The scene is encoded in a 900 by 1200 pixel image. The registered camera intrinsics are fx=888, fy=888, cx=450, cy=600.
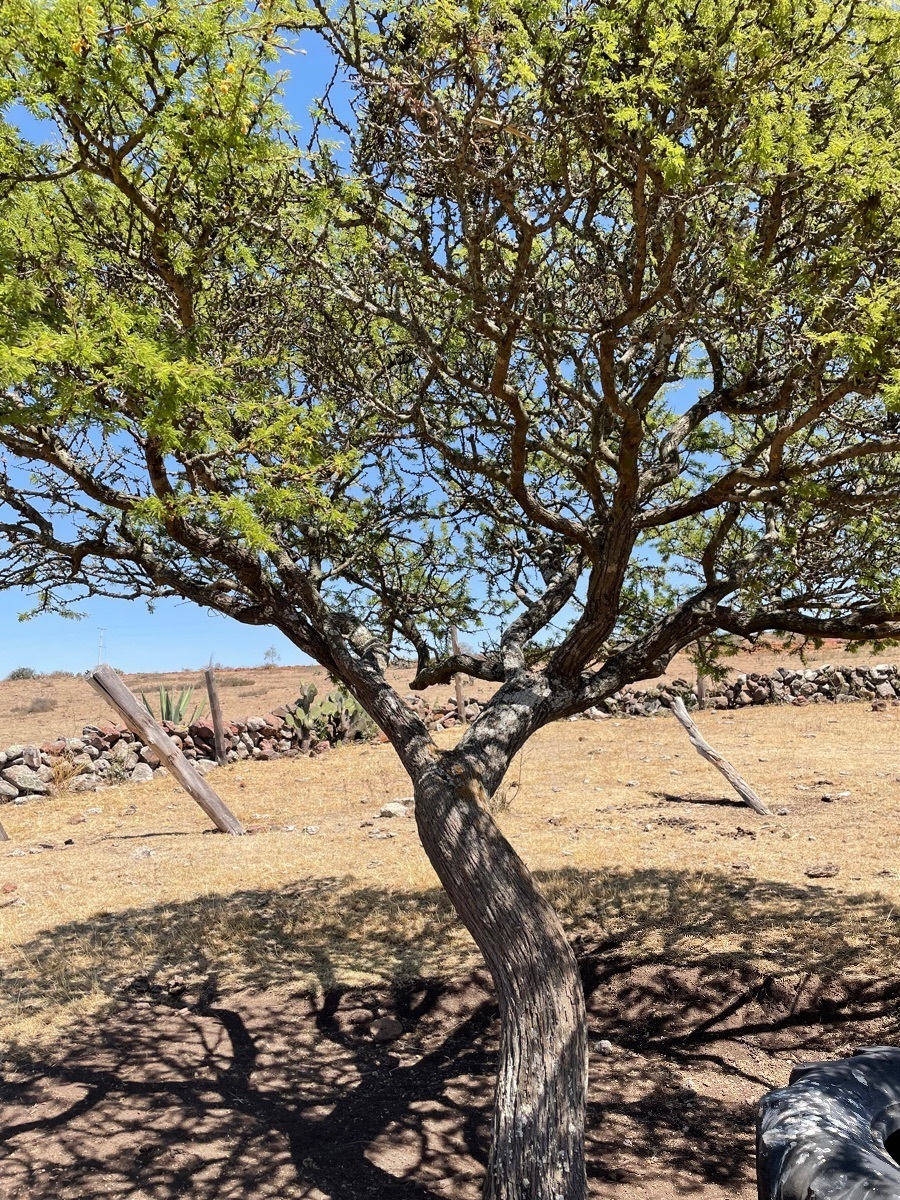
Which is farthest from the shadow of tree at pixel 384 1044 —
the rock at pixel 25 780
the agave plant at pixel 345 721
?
the agave plant at pixel 345 721

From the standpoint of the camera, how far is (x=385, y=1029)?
6.68m

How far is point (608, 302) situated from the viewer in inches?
235

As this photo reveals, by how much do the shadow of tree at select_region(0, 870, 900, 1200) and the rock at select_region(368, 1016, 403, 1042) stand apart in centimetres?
5

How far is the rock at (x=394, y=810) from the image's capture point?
13430 mm

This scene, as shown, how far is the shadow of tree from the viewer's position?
4.85 meters

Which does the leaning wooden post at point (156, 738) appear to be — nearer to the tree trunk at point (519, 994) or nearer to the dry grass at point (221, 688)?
the tree trunk at point (519, 994)

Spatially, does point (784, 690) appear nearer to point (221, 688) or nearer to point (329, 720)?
point (329, 720)

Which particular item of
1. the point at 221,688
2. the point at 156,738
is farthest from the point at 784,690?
the point at 221,688

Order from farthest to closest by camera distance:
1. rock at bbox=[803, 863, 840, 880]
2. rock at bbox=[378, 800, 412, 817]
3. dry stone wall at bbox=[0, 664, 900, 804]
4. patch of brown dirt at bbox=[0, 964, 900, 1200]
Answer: dry stone wall at bbox=[0, 664, 900, 804]
rock at bbox=[378, 800, 412, 817]
rock at bbox=[803, 863, 840, 880]
patch of brown dirt at bbox=[0, 964, 900, 1200]

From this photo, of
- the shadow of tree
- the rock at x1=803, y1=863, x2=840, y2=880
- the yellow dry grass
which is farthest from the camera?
the rock at x1=803, y1=863, x2=840, y2=880

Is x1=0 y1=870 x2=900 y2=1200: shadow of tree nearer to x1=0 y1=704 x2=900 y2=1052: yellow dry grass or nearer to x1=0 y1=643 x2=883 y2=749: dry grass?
x1=0 y1=704 x2=900 y2=1052: yellow dry grass

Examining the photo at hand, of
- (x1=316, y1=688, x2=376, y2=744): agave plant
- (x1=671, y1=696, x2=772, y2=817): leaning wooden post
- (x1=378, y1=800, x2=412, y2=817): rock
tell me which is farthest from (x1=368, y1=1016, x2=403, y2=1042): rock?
(x1=316, y1=688, x2=376, y2=744): agave plant

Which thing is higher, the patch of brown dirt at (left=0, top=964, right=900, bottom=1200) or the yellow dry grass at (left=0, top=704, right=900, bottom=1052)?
the yellow dry grass at (left=0, top=704, right=900, bottom=1052)

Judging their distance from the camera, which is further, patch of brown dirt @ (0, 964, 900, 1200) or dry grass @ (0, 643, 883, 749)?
dry grass @ (0, 643, 883, 749)
